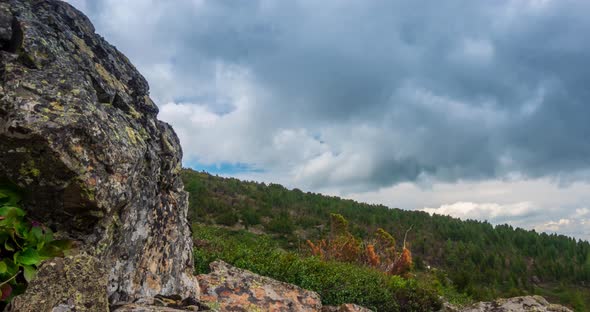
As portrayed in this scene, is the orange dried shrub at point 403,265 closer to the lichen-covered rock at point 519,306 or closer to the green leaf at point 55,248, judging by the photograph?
the lichen-covered rock at point 519,306

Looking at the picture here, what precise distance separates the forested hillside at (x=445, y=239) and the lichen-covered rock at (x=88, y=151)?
63.0 ft

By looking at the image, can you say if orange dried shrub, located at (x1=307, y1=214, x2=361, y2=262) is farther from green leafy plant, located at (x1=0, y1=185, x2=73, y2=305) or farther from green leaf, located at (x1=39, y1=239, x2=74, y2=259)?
green leafy plant, located at (x1=0, y1=185, x2=73, y2=305)

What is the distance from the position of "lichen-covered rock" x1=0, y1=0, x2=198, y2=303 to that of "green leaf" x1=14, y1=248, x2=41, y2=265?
1.21ft

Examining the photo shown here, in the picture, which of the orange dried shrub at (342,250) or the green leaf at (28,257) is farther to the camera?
the orange dried shrub at (342,250)

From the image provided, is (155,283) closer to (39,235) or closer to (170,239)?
(170,239)

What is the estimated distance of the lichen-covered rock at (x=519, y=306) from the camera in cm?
1038

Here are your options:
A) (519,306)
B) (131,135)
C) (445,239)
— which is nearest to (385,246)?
(519,306)

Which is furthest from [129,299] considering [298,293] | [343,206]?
[343,206]

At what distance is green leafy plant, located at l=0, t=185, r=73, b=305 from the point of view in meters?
3.59

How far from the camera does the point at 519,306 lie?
34.6 ft

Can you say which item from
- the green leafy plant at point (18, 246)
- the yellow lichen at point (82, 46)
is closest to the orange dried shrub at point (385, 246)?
the yellow lichen at point (82, 46)

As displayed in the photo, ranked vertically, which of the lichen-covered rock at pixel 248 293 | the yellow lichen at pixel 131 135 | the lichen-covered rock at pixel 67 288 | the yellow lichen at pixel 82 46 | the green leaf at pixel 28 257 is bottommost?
the lichen-covered rock at pixel 248 293

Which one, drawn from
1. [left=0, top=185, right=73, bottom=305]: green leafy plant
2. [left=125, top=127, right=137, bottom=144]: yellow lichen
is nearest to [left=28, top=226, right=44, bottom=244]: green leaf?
[left=0, top=185, right=73, bottom=305]: green leafy plant

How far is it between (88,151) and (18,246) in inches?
40.7
